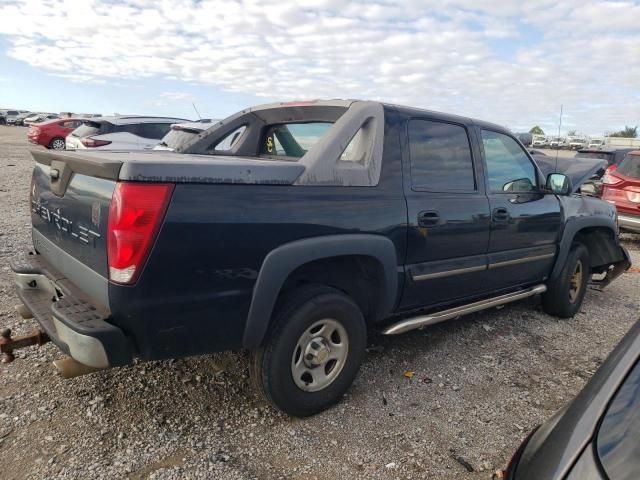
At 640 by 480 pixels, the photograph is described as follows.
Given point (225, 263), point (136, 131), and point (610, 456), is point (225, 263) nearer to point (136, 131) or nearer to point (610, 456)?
point (610, 456)

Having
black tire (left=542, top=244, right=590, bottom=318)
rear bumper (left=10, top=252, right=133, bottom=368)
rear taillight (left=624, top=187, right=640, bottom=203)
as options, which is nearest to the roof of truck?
black tire (left=542, top=244, right=590, bottom=318)

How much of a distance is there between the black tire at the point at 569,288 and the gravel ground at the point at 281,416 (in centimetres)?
72

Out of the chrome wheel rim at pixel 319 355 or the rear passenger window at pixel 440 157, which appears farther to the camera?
the rear passenger window at pixel 440 157

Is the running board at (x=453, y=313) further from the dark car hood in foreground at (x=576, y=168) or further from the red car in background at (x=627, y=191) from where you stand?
the red car in background at (x=627, y=191)

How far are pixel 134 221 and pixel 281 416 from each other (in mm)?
1526

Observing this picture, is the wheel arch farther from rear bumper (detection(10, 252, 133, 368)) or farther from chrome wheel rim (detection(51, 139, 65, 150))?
chrome wheel rim (detection(51, 139, 65, 150))

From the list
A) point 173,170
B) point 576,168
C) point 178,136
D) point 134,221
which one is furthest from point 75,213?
point 178,136

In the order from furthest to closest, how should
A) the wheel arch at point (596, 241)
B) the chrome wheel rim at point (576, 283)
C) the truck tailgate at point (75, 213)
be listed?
the chrome wheel rim at point (576, 283) → the wheel arch at point (596, 241) → the truck tailgate at point (75, 213)

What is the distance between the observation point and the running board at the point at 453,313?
10.7 feet

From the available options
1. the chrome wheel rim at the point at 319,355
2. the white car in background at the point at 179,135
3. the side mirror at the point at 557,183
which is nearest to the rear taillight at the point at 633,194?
the side mirror at the point at 557,183

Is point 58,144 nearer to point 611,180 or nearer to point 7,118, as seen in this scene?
point 611,180

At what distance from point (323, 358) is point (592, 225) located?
11.6ft

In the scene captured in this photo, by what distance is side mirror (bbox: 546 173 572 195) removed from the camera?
14.6ft

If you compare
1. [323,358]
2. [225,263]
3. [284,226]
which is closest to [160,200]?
[225,263]
